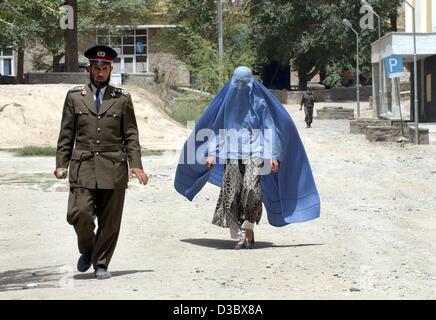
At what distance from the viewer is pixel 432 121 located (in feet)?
148

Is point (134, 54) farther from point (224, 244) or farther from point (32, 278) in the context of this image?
point (32, 278)

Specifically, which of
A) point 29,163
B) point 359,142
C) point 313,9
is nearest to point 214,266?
point 29,163

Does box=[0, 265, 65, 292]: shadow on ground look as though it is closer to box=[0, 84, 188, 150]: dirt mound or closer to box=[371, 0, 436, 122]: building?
box=[0, 84, 188, 150]: dirt mound

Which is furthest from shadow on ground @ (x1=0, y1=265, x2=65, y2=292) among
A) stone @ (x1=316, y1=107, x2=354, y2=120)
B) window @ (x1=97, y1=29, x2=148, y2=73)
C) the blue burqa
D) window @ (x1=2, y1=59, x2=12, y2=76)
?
window @ (x1=2, y1=59, x2=12, y2=76)

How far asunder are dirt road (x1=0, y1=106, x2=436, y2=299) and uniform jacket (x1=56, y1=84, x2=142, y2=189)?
33.5 inches

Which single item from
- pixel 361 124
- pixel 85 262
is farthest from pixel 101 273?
pixel 361 124

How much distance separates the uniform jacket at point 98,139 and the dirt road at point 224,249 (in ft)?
2.79

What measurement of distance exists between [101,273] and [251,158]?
2.65 m

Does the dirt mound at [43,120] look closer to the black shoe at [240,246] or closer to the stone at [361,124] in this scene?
the stone at [361,124]

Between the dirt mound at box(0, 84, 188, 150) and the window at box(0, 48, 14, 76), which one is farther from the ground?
the window at box(0, 48, 14, 76)

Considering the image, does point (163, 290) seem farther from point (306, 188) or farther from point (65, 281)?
point (306, 188)

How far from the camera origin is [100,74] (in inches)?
347

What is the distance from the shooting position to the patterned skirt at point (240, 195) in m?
11.0

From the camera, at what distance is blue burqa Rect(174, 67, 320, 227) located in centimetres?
1100
